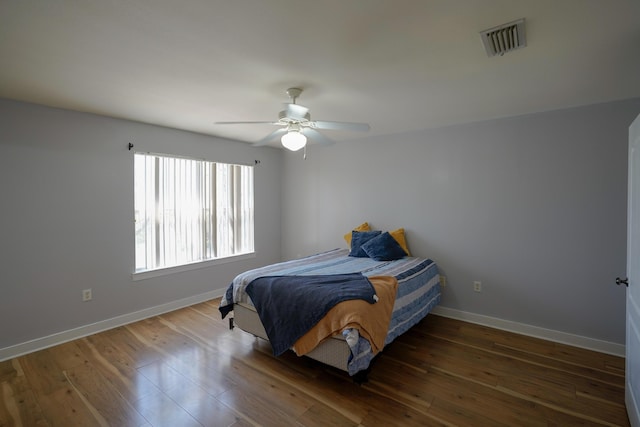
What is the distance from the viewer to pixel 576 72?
7.22 feet

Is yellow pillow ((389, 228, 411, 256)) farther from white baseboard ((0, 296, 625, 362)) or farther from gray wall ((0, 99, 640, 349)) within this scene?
white baseboard ((0, 296, 625, 362))

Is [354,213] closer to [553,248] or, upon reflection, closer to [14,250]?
[553,248]

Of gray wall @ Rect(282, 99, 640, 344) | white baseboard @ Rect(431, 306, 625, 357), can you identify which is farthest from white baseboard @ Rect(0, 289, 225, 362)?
white baseboard @ Rect(431, 306, 625, 357)

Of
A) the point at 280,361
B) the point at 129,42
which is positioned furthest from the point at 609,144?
the point at 129,42

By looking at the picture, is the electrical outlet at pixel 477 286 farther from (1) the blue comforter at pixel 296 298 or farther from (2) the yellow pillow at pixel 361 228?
(1) the blue comforter at pixel 296 298

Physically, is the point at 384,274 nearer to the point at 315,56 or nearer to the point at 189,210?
the point at 315,56

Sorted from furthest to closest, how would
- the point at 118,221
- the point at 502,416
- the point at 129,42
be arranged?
the point at 118,221, the point at 502,416, the point at 129,42

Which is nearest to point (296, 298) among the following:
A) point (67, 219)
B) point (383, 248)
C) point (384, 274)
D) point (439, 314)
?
point (384, 274)

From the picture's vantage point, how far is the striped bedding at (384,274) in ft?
7.23

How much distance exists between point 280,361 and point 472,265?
2.48m

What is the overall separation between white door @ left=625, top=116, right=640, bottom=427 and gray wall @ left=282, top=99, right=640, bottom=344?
3.45ft

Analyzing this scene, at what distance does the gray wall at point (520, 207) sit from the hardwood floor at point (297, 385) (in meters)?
0.52

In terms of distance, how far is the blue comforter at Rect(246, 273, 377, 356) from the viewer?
7.70 feet

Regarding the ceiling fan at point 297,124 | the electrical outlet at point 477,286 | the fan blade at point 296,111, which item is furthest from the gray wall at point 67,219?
the electrical outlet at point 477,286
